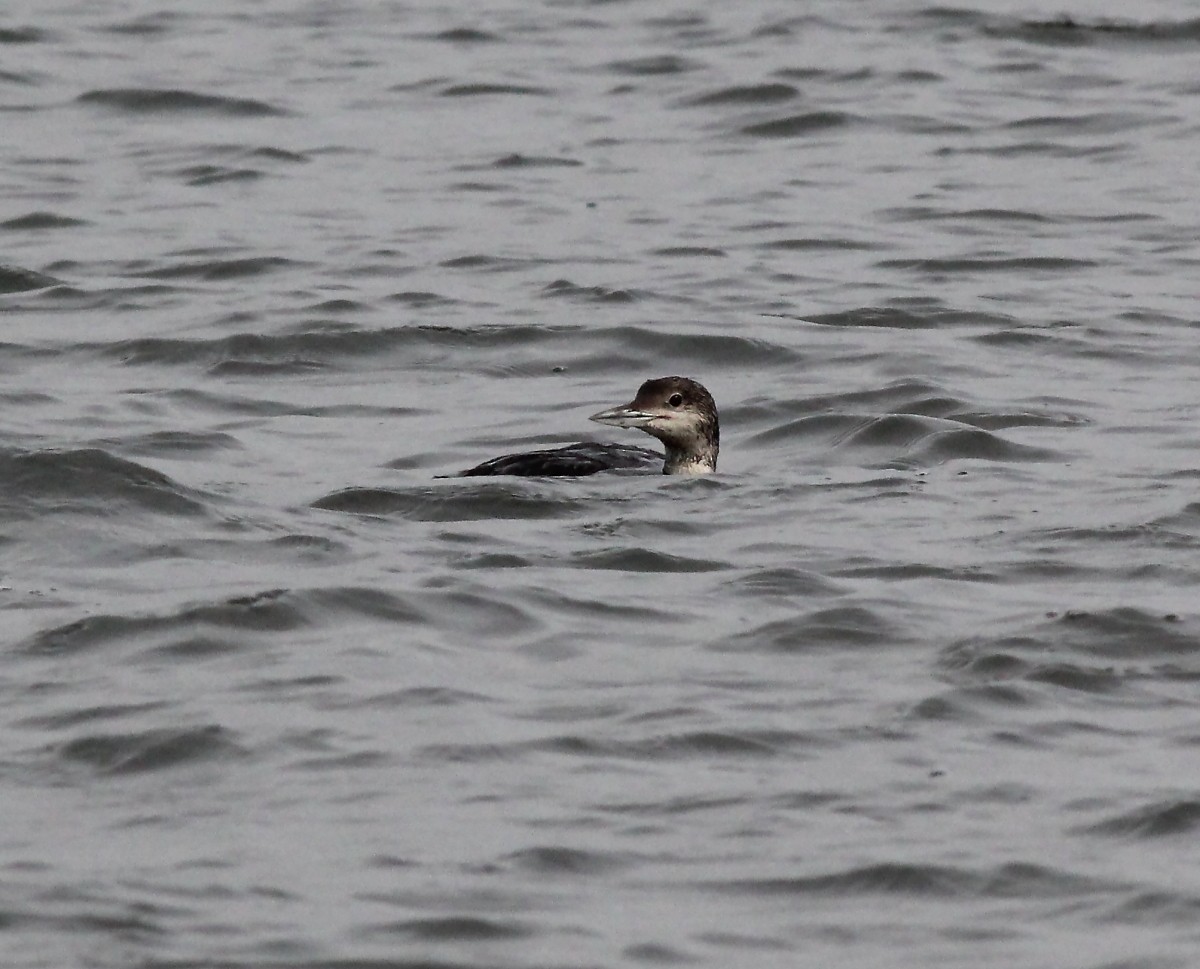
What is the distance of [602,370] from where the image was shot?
13906 mm

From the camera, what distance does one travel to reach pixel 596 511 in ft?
35.2

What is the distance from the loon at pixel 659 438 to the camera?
36.6ft

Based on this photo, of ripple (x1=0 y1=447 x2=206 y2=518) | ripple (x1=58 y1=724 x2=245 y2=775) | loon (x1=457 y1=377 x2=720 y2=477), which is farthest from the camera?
loon (x1=457 y1=377 x2=720 y2=477)

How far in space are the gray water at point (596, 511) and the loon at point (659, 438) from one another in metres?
0.20

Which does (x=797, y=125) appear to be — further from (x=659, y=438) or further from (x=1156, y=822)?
(x=1156, y=822)

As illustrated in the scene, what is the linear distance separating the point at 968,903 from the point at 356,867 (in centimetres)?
148

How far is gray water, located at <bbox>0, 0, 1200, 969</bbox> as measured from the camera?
6.80 meters

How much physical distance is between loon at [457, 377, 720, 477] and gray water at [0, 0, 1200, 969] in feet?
0.65

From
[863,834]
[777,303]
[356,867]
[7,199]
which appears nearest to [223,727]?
[356,867]

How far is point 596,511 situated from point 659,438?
2.63 feet

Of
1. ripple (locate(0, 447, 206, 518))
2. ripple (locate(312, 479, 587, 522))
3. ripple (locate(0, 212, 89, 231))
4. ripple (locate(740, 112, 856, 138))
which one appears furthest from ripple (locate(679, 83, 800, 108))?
ripple (locate(0, 447, 206, 518))

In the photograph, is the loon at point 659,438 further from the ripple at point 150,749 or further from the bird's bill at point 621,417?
the ripple at point 150,749

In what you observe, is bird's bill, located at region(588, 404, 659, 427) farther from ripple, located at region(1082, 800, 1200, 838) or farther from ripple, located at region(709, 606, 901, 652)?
ripple, located at region(1082, 800, 1200, 838)

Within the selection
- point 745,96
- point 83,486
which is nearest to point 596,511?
point 83,486
